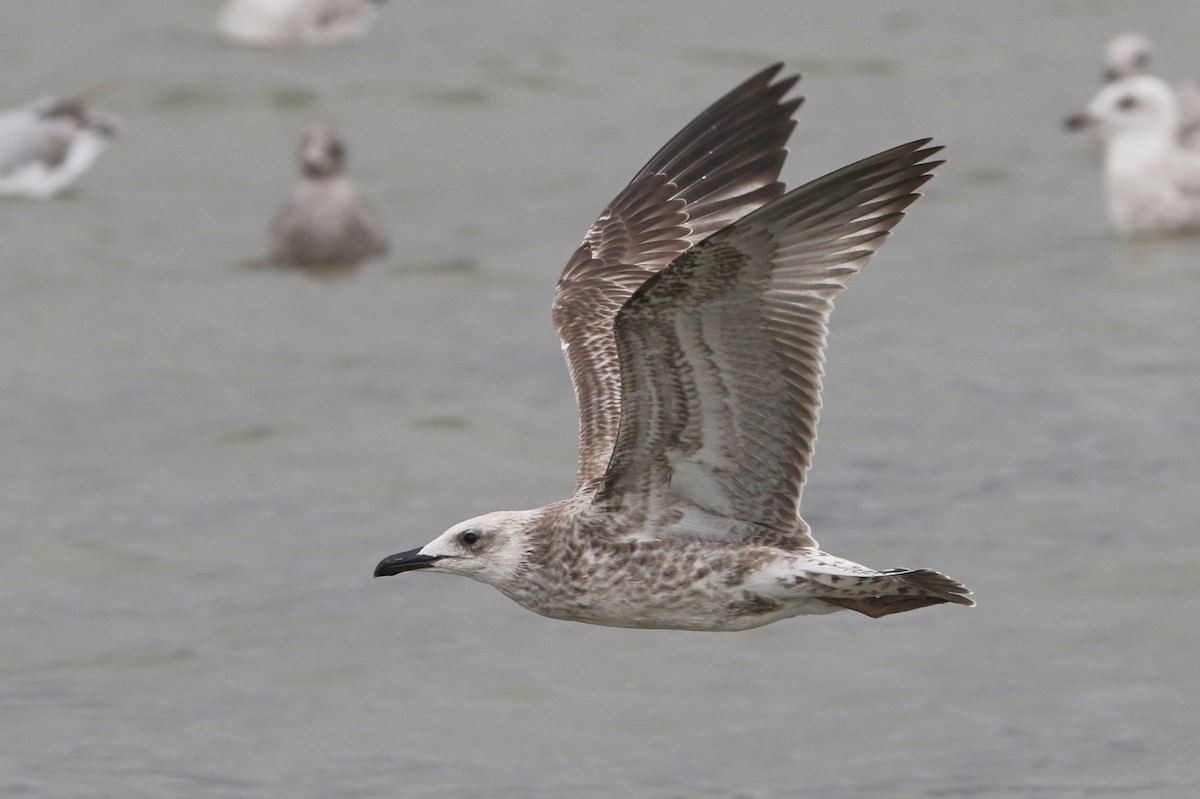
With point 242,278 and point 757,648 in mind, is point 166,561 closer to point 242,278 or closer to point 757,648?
point 757,648

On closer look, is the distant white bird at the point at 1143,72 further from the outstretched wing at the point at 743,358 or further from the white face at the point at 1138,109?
the outstretched wing at the point at 743,358

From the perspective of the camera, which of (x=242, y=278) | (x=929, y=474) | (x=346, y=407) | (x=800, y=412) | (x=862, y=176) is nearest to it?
(x=862, y=176)

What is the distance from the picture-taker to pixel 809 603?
7.22 meters

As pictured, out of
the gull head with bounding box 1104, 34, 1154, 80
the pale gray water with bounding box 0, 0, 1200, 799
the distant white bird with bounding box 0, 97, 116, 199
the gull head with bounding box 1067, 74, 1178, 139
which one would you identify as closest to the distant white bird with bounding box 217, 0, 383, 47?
the pale gray water with bounding box 0, 0, 1200, 799

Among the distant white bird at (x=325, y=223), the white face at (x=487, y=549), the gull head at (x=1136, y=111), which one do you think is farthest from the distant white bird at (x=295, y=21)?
the white face at (x=487, y=549)

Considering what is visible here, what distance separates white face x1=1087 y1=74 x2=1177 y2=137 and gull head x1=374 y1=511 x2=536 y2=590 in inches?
387

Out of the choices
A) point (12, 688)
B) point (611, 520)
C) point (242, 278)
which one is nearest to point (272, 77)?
point (242, 278)

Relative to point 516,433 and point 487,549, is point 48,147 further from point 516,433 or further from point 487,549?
point 487,549

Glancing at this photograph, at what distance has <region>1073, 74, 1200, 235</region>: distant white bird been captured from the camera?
16125 millimetres

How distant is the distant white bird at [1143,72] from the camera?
1670 cm

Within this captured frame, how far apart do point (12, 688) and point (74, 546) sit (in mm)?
1463

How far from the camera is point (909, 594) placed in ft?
22.7

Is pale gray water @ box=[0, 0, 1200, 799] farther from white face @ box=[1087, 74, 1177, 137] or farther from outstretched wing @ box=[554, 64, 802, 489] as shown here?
outstretched wing @ box=[554, 64, 802, 489]

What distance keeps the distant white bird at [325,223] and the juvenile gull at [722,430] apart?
775 centimetres
